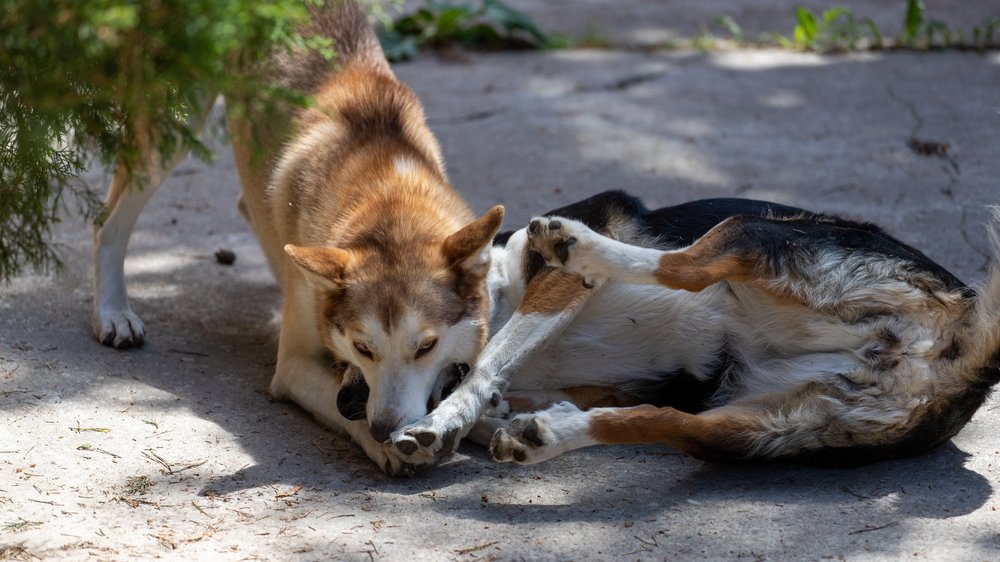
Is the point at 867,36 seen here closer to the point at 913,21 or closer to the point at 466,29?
the point at 913,21

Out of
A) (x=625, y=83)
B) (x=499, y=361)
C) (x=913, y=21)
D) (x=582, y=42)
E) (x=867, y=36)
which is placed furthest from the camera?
(x=582, y=42)

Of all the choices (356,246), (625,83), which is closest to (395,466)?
(356,246)

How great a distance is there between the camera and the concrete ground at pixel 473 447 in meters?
3.00

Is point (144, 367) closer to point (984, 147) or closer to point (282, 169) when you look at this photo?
point (282, 169)

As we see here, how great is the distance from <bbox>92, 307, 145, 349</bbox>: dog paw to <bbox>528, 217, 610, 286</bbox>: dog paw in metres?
1.97

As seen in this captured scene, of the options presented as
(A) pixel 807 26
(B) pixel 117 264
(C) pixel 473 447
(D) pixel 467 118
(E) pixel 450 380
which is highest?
(A) pixel 807 26

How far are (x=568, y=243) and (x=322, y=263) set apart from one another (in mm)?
885

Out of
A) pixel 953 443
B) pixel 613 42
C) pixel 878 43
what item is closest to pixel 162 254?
pixel 953 443

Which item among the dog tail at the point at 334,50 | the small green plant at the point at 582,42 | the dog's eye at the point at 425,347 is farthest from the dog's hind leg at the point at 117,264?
the small green plant at the point at 582,42

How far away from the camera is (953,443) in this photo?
146 inches

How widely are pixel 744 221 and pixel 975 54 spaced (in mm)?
5850

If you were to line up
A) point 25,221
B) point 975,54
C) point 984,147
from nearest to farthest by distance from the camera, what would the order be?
point 25,221 → point 984,147 → point 975,54

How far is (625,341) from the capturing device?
409 cm

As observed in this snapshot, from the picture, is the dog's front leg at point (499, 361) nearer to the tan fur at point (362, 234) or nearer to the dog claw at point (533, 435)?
the tan fur at point (362, 234)
